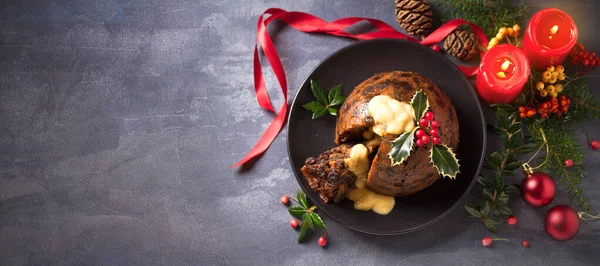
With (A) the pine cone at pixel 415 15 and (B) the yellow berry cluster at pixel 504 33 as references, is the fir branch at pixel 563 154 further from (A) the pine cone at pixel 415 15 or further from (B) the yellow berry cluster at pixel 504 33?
(A) the pine cone at pixel 415 15

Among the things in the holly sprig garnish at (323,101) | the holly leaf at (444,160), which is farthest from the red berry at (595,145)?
the holly sprig garnish at (323,101)

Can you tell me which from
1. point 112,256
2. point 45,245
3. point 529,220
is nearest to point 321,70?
point 529,220

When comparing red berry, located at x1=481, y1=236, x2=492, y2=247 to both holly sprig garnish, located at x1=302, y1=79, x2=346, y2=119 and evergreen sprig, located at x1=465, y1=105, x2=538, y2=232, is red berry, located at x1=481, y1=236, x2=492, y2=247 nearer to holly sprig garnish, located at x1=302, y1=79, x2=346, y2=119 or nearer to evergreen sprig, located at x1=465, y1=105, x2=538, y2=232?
evergreen sprig, located at x1=465, y1=105, x2=538, y2=232

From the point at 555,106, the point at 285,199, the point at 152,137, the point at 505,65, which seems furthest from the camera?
the point at 152,137

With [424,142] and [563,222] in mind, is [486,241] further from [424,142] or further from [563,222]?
[424,142]

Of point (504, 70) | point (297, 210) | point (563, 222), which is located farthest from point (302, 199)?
point (563, 222)

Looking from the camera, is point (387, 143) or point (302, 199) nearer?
point (387, 143)
